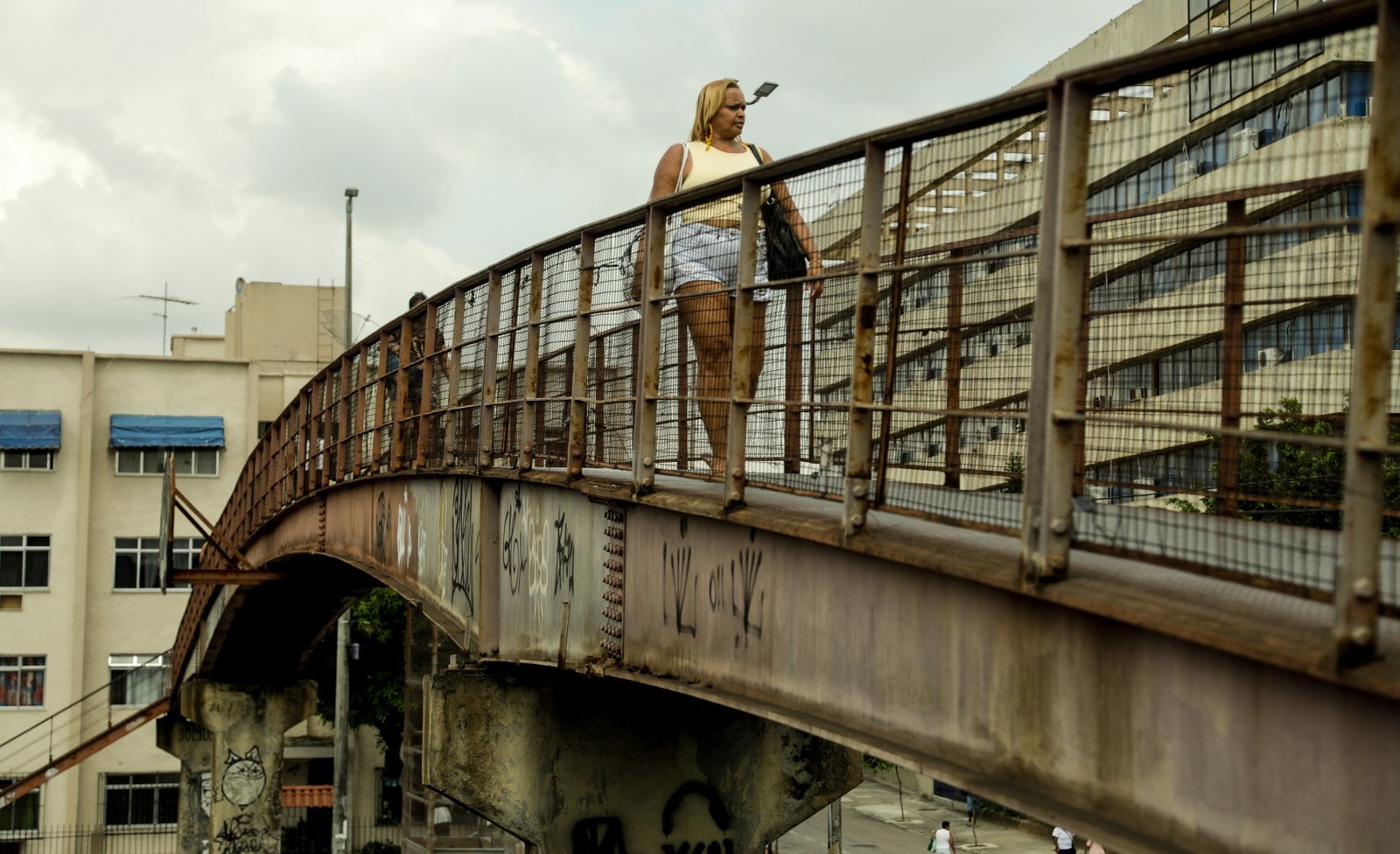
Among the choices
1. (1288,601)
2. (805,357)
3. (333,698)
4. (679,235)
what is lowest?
(333,698)

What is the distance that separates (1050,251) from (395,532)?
8.83m

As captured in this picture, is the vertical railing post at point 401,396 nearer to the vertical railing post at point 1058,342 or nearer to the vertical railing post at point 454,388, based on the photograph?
the vertical railing post at point 454,388

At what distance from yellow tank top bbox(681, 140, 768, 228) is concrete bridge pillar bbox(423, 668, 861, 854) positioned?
11.9 feet

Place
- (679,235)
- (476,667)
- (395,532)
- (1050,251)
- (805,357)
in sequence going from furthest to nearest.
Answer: (395,532) < (476,667) < (679,235) < (805,357) < (1050,251)

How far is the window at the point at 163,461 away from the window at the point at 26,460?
1.78 metres

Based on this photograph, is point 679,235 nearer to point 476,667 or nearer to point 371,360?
point 476,667

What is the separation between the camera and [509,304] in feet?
34.7

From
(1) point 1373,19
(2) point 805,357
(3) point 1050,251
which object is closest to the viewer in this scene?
(1) point 1373,19

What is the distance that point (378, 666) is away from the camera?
132ft

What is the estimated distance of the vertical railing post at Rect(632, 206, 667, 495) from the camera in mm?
7629

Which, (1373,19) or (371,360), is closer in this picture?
(1373,19)

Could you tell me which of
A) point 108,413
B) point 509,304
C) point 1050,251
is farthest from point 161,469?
point 1050,251

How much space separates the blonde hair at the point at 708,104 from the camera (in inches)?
332

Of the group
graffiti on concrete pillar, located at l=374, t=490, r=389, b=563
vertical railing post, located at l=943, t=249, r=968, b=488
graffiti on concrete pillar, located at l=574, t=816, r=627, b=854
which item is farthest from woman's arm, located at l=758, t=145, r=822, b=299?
graffiti on concrete pillar, located at l=374, t=490, r=389, b=563
